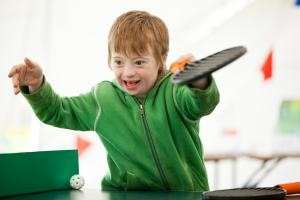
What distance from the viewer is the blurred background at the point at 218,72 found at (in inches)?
61.7

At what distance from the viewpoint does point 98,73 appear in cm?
171

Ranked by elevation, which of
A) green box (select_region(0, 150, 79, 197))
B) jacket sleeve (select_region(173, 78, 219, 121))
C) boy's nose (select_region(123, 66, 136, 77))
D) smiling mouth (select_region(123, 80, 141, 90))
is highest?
boy's nose (select_region(123, 66, 136, 77))

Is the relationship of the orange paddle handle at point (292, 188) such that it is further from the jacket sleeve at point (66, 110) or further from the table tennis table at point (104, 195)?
the jacket sleeve at point (66, 110)

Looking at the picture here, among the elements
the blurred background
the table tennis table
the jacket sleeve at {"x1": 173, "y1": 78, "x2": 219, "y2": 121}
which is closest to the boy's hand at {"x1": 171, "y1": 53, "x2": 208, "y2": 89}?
the jacket sleeve at {"x1": 173, "y1": 78, "x2": 219, "y2": 121}

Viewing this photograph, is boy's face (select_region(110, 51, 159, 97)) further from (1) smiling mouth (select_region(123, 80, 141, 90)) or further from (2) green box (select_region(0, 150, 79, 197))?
(2) green box (select_region(0, 150, 79, 197))

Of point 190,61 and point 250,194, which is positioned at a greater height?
point 190,61

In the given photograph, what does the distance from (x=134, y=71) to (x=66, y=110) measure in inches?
6.6

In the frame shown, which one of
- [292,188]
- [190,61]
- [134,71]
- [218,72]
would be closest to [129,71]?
[134,71]

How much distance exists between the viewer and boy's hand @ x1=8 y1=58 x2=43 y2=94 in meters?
0.88

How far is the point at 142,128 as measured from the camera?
911 millimetres

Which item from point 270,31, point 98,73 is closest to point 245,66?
point 270,31

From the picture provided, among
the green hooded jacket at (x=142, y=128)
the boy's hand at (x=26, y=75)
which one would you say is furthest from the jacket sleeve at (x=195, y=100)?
the boy's hand at (x=26, y=75)

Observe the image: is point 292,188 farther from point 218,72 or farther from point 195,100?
point 218,72

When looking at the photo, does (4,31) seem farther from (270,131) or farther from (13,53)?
(270,131)
